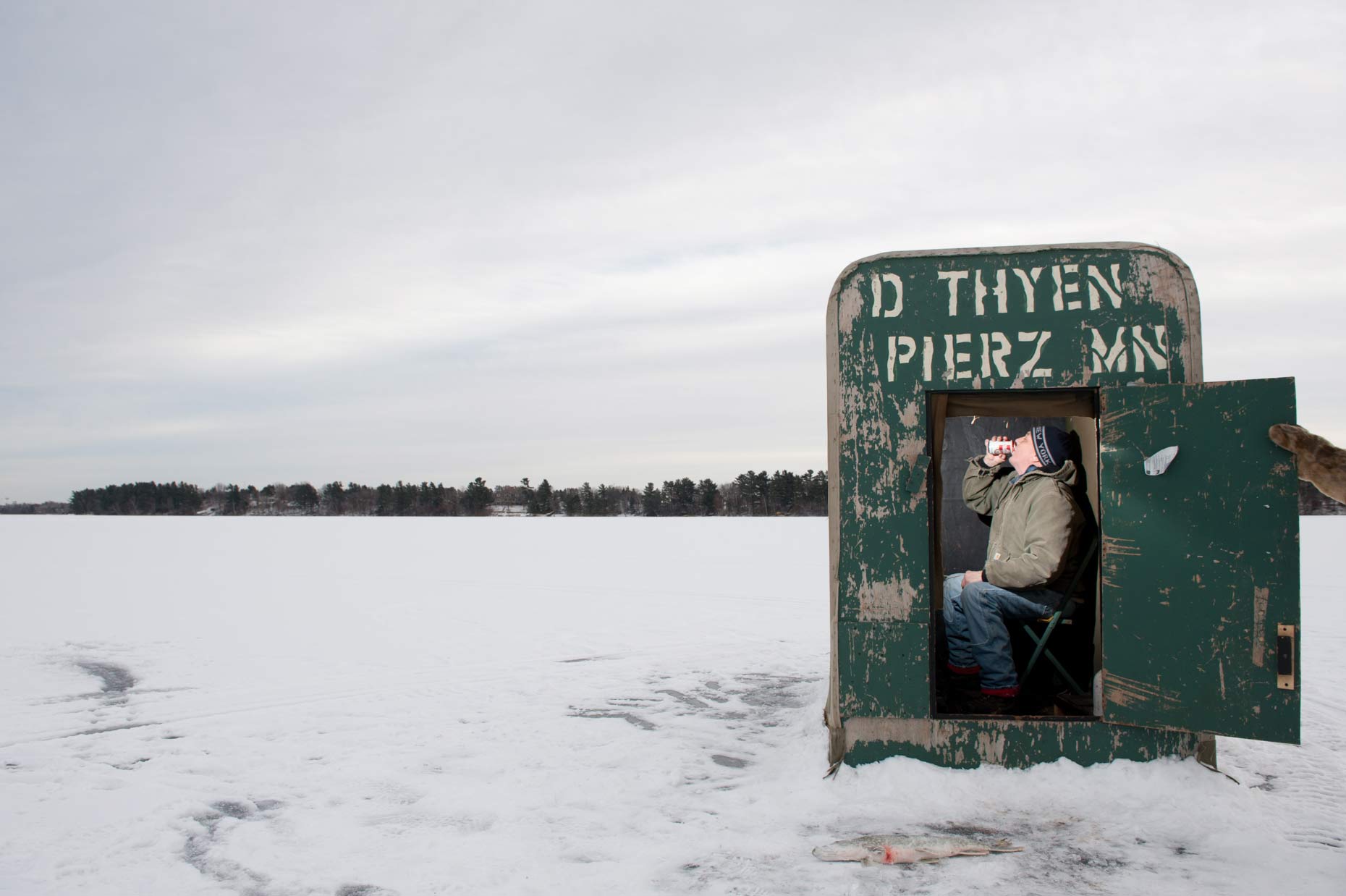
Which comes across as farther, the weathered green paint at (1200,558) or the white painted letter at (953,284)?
the white painted letter at (953,284)

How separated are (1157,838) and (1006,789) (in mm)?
660

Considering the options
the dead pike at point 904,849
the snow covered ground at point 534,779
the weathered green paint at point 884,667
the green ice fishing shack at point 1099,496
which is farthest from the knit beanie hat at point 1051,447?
the dead pike at point 904,849

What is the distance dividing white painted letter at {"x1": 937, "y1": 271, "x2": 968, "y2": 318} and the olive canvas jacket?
3.86 ft

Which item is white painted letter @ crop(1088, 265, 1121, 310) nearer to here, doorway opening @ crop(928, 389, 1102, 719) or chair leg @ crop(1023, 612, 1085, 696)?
doorway opening @ crop(928, 389, 1102, 719)

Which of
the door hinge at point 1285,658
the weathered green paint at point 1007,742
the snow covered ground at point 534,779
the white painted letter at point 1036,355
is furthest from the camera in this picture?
the white painted letter at point 1036,355

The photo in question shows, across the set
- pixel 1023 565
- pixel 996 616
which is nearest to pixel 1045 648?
pixel 996 616

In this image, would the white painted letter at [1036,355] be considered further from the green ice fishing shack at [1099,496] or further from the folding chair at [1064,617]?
the folding chair at [1064,617]

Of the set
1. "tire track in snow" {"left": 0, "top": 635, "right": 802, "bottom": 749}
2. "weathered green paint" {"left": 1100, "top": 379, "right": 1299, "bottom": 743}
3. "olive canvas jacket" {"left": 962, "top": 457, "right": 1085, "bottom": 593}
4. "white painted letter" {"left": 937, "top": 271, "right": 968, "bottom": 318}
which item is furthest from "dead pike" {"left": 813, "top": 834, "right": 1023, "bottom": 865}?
"tire track in snow" {"left": 0, "top": 635, "right": 802, "bottom": 749}

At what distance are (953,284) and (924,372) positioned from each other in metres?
0.46

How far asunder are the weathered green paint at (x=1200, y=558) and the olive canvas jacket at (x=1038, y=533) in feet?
1.70

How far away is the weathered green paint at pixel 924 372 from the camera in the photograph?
4.37 metres

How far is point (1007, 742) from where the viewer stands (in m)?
4.43

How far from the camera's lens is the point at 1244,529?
13.3 feet

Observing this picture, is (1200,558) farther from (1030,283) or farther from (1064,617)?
(1030,283)
